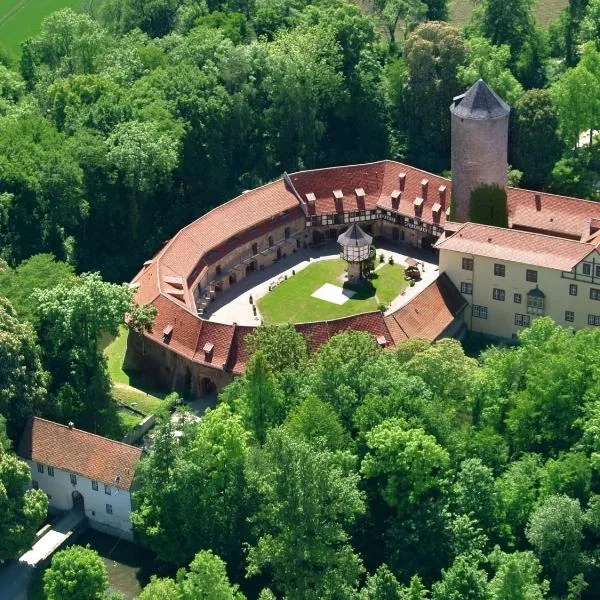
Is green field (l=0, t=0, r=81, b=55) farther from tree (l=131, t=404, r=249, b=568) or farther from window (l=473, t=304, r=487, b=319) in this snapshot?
tree (l=131, t=404, r=249, b=568)

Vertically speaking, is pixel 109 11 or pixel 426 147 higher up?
pixel 109 11

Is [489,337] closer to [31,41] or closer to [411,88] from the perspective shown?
[411,88]

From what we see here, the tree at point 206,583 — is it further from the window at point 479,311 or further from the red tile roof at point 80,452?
the window at point 479,311

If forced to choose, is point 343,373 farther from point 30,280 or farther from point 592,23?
point 592,23

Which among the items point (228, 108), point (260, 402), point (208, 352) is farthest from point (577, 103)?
point (260, 402)

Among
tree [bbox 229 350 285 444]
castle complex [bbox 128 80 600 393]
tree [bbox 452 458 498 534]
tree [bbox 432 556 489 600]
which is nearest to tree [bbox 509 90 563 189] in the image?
castle complex [bbox 128 80 600 393]

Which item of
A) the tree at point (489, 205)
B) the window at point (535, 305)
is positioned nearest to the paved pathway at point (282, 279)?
the tree at point (489, 205)

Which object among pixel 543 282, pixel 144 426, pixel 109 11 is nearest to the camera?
pixel 144 426

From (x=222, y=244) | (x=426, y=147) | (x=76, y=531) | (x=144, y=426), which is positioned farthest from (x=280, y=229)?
(x=76, y=531)
